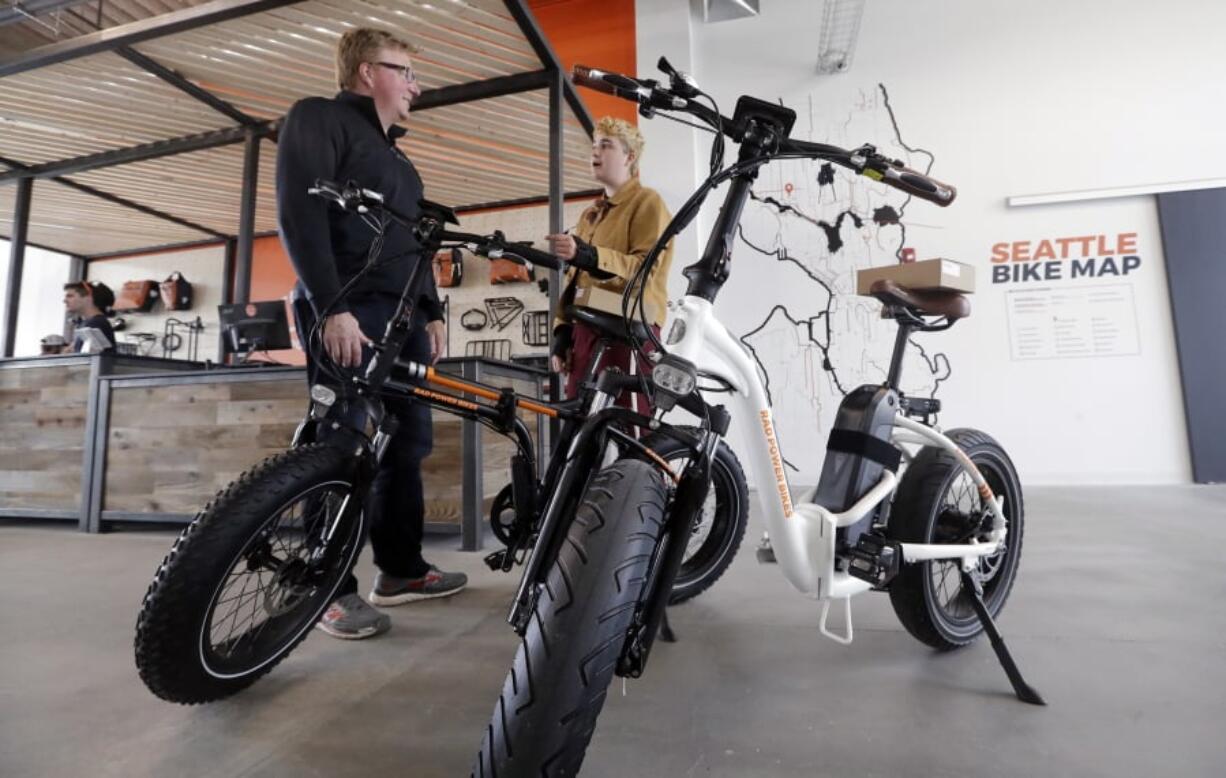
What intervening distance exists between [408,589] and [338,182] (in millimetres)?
1100

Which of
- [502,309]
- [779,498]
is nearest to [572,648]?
[779,498]

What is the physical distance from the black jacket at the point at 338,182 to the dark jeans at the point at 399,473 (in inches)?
2.7

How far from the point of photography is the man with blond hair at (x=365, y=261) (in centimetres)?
123

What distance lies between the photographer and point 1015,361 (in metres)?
3.88

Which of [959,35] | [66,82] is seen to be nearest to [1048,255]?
[959,35]

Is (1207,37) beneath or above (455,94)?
above

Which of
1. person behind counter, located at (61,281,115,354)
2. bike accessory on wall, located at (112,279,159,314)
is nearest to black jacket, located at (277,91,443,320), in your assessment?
person behind counter, located at (61,281,115,354)

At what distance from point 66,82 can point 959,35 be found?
633 cm

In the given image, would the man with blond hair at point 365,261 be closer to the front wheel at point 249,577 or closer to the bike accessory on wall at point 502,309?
the front wheel at point 249,577

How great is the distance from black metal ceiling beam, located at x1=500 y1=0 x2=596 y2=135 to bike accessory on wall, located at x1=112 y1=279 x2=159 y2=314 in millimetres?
7084

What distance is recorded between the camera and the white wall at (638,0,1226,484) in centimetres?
Result: 377

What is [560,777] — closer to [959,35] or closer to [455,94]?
[455,94]

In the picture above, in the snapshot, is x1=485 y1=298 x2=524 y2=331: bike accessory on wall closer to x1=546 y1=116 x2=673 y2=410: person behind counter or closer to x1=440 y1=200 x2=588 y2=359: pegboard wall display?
x1=440 y1=200 x2=588 y2=359: pegboard wall display

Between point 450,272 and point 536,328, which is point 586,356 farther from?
point 450,272
